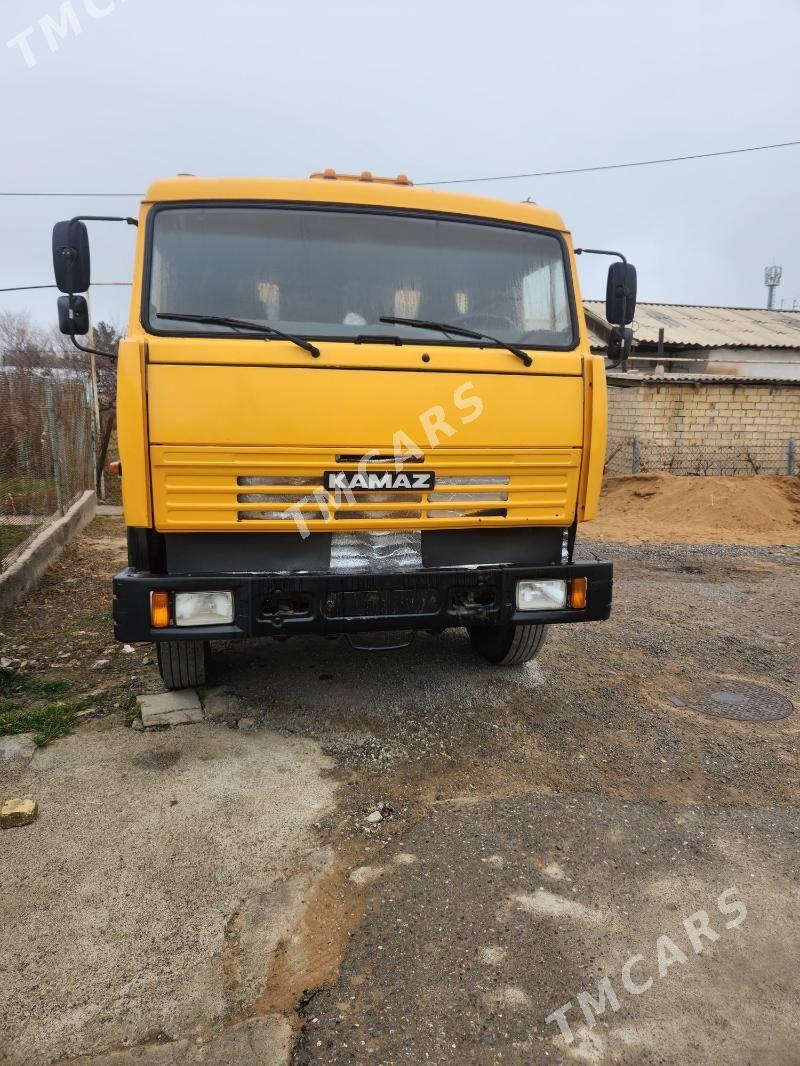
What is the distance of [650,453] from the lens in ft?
48.3

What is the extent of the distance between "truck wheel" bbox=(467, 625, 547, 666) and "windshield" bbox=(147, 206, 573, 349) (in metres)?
1.70

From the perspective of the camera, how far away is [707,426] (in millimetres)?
14727

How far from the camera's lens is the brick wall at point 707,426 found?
1455cm

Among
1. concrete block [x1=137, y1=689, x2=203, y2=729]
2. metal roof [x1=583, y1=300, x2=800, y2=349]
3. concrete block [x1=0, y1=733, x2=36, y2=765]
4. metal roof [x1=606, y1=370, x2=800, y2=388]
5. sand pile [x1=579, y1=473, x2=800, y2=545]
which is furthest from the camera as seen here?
metal roof [x1=583, y1=300, x2=800, y2=349]

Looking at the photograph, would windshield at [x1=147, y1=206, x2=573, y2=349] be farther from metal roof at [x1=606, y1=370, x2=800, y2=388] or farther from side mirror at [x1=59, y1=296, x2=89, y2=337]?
metal roof at [x1=606, y1=370, x2=800, y2=388]

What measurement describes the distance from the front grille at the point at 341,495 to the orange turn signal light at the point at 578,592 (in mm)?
315

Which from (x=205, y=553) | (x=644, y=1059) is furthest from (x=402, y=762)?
(x=644, y=1059)

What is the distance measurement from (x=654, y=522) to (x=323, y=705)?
957 centimetres

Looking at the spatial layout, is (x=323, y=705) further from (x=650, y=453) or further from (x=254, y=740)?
(x=650, y=453)

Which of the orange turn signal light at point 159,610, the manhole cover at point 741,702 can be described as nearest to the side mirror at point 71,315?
the orange turn signal light at point 159,610

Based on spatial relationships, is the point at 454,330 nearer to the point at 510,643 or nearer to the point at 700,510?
the point at 510,643

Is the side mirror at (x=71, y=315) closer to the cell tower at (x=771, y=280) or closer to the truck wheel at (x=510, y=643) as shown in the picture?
the truck wheel at (x=510, y=643)

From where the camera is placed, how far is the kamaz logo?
10.7 ft

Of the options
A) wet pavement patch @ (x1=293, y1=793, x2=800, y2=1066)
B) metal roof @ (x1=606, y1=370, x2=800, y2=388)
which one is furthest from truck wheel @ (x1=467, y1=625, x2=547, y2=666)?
metal roof @ (x1=606, y1=370, x2=800, y2=388)
